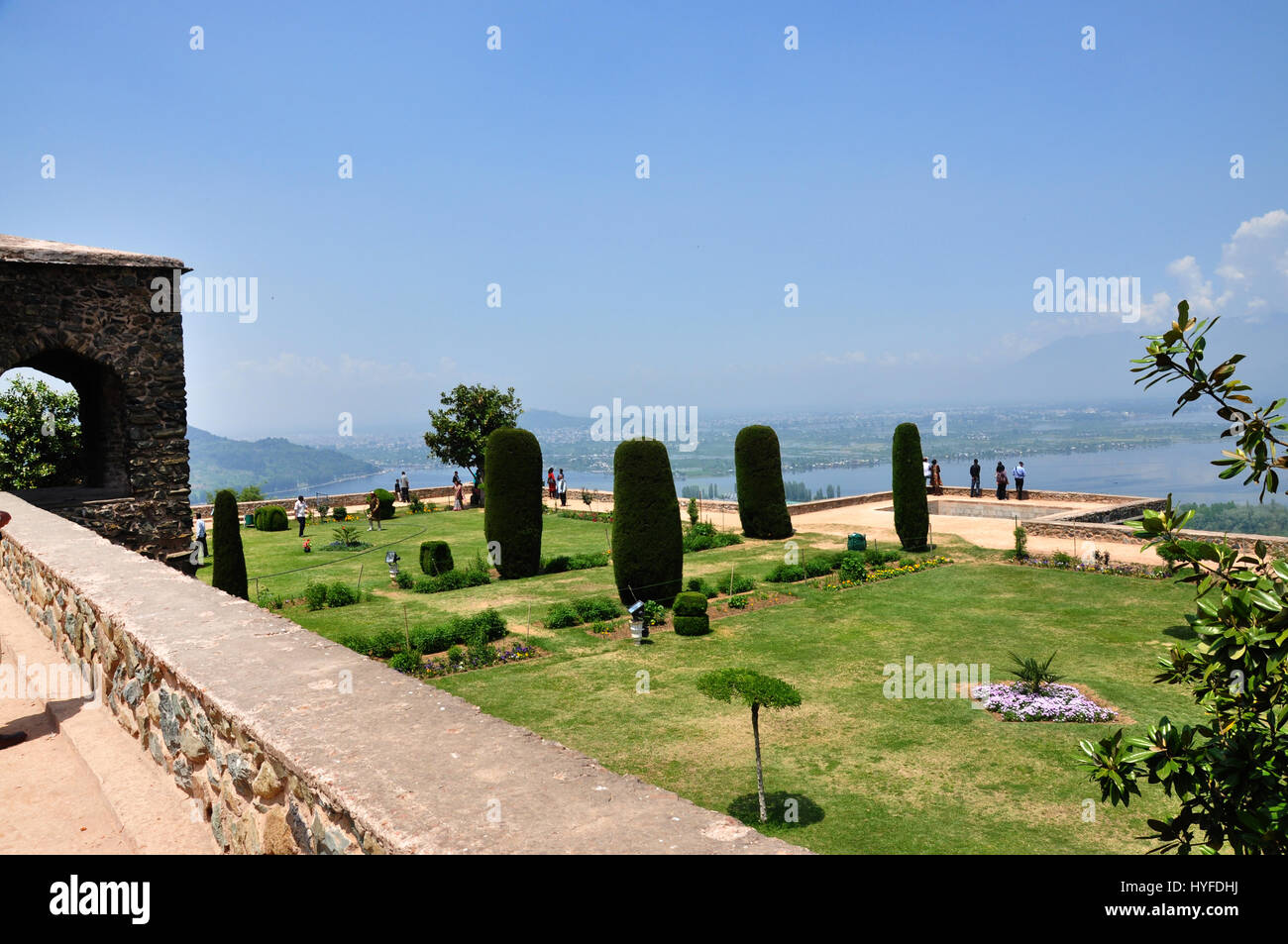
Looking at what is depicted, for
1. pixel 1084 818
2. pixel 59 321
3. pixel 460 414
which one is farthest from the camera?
pixel 460 414

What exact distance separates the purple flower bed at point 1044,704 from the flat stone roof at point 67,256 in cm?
1639

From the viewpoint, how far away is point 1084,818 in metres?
8.31

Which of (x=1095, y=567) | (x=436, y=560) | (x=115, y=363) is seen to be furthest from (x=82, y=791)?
(x=1095, y=567)

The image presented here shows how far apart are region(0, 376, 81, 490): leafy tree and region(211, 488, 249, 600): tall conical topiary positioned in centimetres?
1393

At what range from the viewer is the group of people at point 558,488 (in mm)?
37750

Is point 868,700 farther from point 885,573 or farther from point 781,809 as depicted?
point 885,573

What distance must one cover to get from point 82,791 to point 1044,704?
1110 cm

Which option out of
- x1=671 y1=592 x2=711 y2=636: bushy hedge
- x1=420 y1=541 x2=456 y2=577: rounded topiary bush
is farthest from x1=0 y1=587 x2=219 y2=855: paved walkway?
x1=420 y1=541 x2=456 y2=577: rounded topiary bush

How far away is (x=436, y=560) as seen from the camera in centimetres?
2159

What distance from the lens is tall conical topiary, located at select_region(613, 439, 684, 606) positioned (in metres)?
18.4

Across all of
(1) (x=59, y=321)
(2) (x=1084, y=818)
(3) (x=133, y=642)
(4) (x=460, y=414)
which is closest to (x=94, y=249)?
(1) (x=59, y=321)
